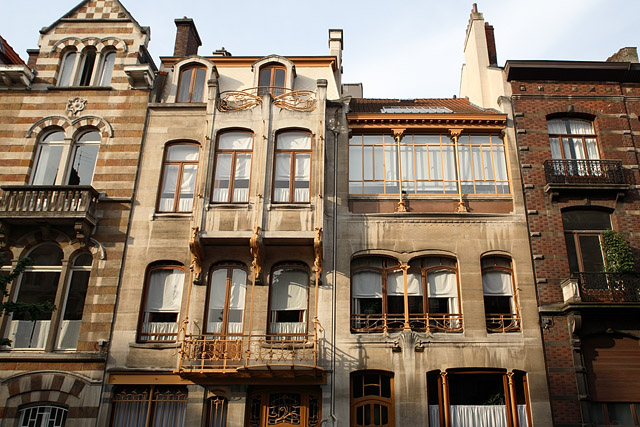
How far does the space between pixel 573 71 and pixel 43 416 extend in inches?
788

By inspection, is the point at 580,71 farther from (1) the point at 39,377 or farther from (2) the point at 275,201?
(1) the point at 39,377

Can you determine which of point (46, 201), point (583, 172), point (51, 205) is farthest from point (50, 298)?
point (583, 172)

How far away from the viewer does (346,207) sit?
1736cm

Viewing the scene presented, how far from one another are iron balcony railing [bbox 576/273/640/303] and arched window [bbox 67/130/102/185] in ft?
51.9

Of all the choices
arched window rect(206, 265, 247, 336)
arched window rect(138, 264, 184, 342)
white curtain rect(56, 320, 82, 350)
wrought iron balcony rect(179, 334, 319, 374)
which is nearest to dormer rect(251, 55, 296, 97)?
arched window rect(206, 265, 247, 336)

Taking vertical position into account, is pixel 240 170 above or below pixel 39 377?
above

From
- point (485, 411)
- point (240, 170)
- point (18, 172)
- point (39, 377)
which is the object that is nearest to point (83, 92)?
point (18, 172)

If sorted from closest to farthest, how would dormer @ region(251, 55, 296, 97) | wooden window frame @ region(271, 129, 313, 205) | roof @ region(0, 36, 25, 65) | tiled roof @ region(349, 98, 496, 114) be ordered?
wooden window frame @ region(271, 129, 313, 205) < dormer @ region(251, 55, 296, 97) < tiled roof @ region(349, 98, 496, 114) < roof @ region(0, 36, 25, 65)

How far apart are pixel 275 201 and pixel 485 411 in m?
8.62

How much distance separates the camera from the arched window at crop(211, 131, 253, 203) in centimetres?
1716

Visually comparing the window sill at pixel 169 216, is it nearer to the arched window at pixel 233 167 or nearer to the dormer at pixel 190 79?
the arched window at pixel 233 167

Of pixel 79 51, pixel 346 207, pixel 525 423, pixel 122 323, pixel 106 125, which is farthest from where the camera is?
pixel 79 51

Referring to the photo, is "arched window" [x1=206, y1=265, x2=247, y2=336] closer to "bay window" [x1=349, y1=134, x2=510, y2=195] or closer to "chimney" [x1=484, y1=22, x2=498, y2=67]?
"bay window" [x1=349, y1=134, x2=510, y2=195]

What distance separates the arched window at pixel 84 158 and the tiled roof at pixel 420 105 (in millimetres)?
9117
